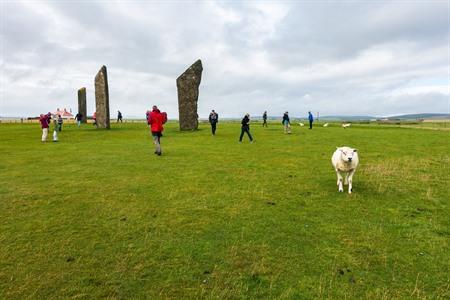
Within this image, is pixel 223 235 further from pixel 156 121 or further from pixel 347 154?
pixel 156 121

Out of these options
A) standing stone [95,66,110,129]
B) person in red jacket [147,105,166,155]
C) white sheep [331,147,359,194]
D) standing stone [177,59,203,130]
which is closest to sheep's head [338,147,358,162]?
white sheep [331,147,359,194]

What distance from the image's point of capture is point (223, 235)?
7375 mm

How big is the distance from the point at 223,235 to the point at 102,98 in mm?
33797

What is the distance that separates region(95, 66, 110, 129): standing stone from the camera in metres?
36.4

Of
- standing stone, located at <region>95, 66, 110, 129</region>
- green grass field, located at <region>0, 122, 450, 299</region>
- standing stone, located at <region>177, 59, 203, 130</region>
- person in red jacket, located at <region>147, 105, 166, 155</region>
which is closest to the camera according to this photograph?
green grass field, located at <region>0, 122, 450, 299</region>

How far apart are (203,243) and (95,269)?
2.23 m

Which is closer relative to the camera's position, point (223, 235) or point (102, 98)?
point (223, 235)

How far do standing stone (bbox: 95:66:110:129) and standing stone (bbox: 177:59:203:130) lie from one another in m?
8.97

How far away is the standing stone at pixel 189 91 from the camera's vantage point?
34.3 m

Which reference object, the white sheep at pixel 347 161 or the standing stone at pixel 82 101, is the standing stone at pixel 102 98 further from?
the white sheep at pixel 347 161

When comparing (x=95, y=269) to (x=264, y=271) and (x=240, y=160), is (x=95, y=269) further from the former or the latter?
(x=240, y=160)

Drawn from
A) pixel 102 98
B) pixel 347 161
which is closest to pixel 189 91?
pixel 102 98

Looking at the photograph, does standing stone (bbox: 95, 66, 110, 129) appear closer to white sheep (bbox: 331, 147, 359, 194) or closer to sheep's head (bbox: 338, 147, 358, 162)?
white sheep (bbox: 331, 147, 359, 194)

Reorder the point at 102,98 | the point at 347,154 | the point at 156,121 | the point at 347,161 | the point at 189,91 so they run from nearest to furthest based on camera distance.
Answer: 1. the point at 347,154
2. the point at 347,161
3. the point at 156,121
4. the point at 189,91
5. the point at 102,98
